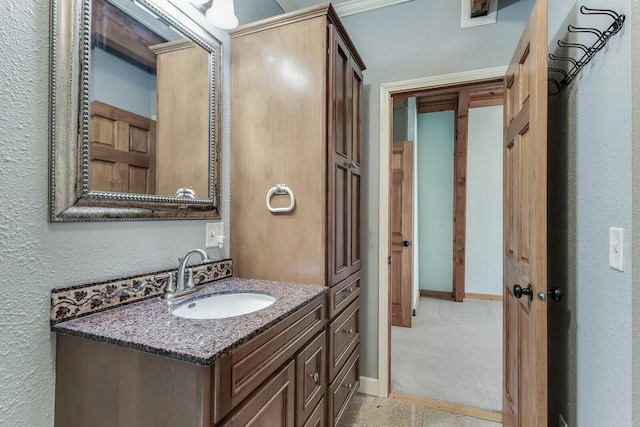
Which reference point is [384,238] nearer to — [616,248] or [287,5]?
[616,248]

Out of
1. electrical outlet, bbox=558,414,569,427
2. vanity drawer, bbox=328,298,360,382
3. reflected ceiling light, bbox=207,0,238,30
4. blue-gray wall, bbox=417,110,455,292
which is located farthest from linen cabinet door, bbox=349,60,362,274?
blue-gray wall, bbox=417,110,455,292

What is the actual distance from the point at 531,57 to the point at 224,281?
1.64m

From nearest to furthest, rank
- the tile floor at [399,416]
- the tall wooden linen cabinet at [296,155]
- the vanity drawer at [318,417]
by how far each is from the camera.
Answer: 1. the vanity drawer at [318,417]
2. the tall wooden linen cabinet at [296,155]
3. the tile floor at [399,416]

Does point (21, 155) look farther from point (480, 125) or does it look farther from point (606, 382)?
point (480, 125)

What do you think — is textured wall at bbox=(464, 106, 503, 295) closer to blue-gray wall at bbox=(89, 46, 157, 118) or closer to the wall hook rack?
the wall hook rack

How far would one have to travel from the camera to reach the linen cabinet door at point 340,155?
5.12 ft

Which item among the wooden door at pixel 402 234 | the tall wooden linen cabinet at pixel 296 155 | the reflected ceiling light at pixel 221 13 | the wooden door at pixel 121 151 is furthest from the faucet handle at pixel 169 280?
the wooden door at pixel 402 234

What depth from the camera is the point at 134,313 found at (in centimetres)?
104

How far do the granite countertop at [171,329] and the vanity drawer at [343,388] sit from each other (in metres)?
0.71

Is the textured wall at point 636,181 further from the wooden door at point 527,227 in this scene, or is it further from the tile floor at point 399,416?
the tile floor at point 399,416

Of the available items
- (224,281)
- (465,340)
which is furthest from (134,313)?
(465,340)

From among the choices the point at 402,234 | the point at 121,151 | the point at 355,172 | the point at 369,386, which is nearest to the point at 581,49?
the point at 355,172

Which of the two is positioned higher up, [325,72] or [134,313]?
[325,72]

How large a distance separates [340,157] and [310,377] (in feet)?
3.44
